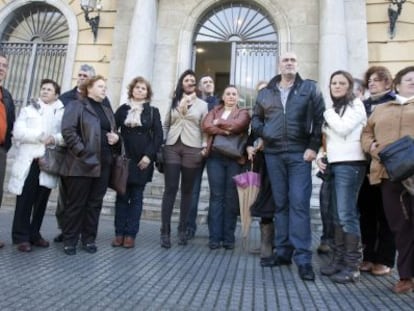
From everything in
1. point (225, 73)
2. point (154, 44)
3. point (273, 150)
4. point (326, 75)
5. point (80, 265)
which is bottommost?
point (80, 265)

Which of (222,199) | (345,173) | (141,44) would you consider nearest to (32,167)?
(222,199)

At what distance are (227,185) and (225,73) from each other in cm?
1269

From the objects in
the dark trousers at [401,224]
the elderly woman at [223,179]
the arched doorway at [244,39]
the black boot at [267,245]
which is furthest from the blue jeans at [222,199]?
the arched doorway at [244,39]

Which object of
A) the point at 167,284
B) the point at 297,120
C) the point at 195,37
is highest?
the point at 195,37

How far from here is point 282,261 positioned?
416cm

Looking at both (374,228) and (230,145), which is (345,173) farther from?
(230,145)

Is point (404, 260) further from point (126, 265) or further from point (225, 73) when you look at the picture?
point (225, 73)

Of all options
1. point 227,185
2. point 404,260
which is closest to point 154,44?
point 227,185

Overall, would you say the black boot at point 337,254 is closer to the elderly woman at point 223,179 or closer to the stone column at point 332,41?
the elderly woman at point 223,179

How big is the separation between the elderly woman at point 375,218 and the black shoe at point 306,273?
0.76 meters

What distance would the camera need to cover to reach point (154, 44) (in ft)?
33.2

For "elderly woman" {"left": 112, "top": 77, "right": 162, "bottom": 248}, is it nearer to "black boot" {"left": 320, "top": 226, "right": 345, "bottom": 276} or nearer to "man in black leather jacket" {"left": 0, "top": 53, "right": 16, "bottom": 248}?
"man in black leather jacket" {"left": 0, "top": 53, "right": 16, "bottom": 248}

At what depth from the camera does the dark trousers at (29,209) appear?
445 centimetres

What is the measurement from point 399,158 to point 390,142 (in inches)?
12.5
